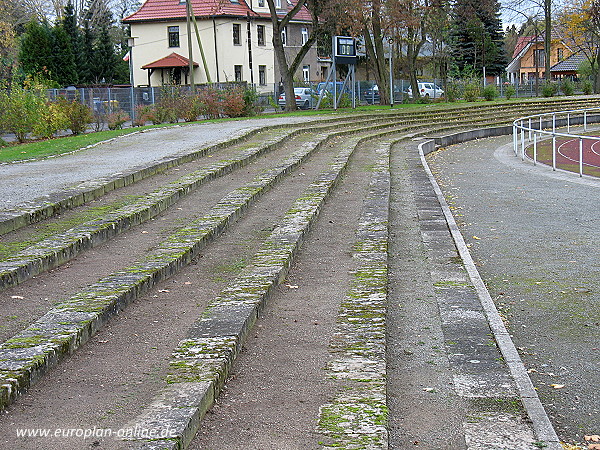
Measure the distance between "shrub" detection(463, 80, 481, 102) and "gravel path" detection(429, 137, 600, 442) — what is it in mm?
30981

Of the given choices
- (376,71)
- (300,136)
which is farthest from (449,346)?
(376,71)

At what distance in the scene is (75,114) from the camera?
28.4m

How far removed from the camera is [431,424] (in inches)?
190

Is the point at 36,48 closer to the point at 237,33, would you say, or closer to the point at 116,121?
the point at 237,33

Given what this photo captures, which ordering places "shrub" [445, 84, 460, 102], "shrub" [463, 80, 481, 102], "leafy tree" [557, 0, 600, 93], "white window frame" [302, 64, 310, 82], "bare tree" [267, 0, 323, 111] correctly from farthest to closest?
"white window frame" [302, 64, 310, 82] < "leafy tree" [557, 0, 600, 93] < "shrub" [445, 84, 460, 102] < "shrub" [463, 80, 481, 102] < "bare tree" [267, 0, 323, 111]

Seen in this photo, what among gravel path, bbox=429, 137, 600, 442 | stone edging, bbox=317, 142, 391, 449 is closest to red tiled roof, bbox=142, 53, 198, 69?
gravel path, bbox=429, 137, 600, 442

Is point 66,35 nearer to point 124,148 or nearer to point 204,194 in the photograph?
point 124,148

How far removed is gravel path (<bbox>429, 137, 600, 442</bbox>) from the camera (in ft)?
18.3

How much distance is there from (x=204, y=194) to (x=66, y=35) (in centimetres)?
5173

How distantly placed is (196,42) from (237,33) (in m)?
3.21

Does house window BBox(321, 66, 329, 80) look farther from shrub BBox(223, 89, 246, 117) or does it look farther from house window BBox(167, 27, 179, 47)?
shrub BBox(223, 89, 246, 117)

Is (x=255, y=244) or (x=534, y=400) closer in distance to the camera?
(x=534, y=400)

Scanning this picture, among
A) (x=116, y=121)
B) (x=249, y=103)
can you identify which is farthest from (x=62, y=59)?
(x=116, y=121)

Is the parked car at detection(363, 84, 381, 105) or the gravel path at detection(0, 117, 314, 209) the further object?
the parked car at detection(363, 84, 381, 105)
